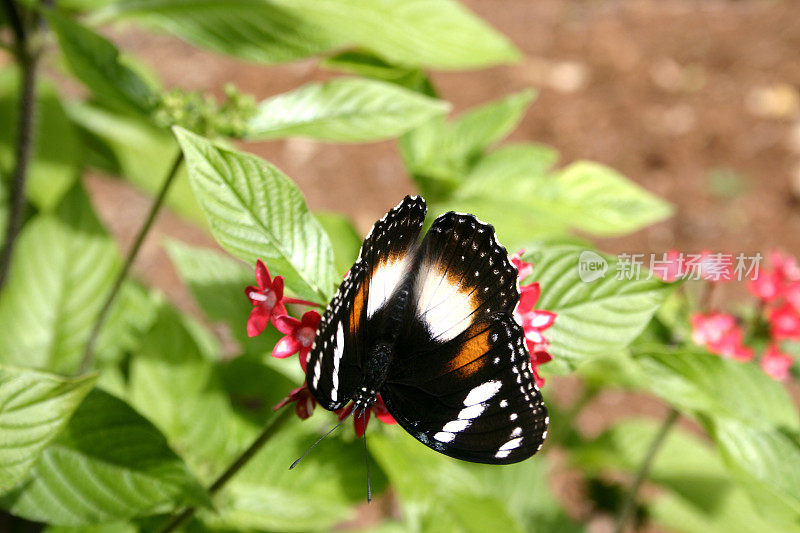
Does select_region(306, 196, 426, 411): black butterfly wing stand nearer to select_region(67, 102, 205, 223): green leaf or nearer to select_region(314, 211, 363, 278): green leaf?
select_region(314, 211, 363, 278): green leaf

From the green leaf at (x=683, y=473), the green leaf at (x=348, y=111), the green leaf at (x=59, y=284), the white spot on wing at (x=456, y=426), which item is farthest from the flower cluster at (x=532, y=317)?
the green leaf at (x=683, y=473)

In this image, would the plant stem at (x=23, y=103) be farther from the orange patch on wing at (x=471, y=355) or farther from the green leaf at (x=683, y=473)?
the green leaf at (x=683, y=473)

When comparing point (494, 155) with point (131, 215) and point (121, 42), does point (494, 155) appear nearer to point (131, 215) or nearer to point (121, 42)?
point (131, 215)

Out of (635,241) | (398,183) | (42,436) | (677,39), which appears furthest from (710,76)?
(42,436)

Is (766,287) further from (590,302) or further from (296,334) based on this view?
(296,334)

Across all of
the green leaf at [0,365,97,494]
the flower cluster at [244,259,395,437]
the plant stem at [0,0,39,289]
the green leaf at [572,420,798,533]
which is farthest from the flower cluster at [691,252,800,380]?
the plant stem at [0,0,39,289]

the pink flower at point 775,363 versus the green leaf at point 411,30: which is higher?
the green leaf at point 411,30
